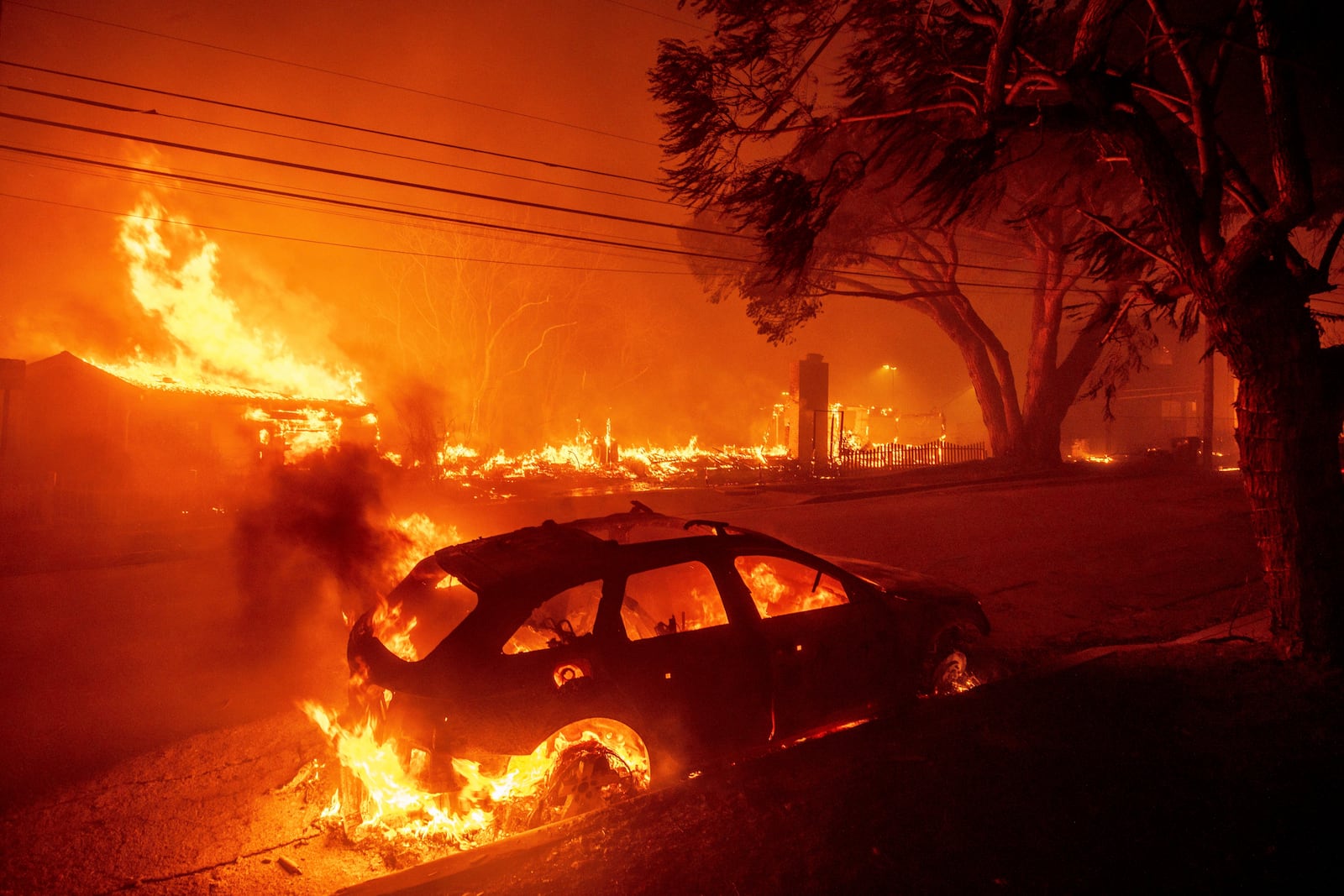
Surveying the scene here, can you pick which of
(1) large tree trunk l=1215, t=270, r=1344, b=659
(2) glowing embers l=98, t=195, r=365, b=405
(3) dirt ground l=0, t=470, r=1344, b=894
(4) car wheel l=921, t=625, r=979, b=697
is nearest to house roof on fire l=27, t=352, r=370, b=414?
(2) glowing embers l=98, t=195, r=365, b=405

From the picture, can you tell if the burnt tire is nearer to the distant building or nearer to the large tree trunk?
the large tree trunk

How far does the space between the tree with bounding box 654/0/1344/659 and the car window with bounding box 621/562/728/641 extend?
3.22 m

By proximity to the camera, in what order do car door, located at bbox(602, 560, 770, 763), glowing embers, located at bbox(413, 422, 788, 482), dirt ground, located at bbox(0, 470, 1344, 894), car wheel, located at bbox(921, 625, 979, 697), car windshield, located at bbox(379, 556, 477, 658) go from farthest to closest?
glowing embers, located at bbox(413, 422, 788, 482)
car wheel, located at bbox(921, 625, 979, 697)
car windshield, located at bbox(379, 556, 477, 658)
car door, located at bbox(602, 560, 770, 763)
dirt ground, located at bbox(0, 470, 1344, 894)

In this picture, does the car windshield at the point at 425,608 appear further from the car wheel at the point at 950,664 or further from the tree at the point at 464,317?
the tree at the point at 464,317

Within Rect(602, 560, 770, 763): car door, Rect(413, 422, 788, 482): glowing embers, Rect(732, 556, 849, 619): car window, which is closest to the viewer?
Rect(602, 560, 770, 763): car door

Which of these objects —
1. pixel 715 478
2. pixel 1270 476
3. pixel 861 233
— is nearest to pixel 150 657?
pixel 1270 476

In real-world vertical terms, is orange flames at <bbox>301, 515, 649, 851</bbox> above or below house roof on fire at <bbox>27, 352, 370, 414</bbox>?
below

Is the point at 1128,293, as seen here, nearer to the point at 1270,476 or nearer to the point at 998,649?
the point at 1270,476

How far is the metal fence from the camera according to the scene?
25922 mm

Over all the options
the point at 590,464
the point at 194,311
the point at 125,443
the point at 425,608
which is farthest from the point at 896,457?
the point at 194,311

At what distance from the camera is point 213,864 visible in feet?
11.8

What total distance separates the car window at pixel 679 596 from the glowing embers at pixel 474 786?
89cm

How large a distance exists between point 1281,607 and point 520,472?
2420 cm

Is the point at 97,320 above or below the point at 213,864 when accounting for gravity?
above
